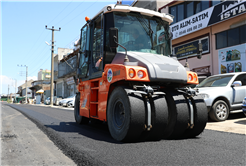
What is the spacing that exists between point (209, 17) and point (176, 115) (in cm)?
1446

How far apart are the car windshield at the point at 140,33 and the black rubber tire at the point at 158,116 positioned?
5.54ft

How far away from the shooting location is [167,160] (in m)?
3.42

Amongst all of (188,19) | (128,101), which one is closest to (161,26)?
(128,101)

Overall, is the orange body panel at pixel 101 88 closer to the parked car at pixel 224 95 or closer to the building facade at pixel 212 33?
the parked car at pixel 224 95

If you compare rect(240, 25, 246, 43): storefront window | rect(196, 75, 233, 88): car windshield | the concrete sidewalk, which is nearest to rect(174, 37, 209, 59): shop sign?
rect(240, 25, 246, 43): storefront window

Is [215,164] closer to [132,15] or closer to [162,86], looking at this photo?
[162,86]

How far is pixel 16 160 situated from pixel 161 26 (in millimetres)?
4784

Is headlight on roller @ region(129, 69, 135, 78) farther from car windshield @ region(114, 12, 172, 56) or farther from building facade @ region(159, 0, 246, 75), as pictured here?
building facade @ region(159, 0, 246, 75)

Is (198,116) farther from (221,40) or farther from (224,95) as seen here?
(221,40)

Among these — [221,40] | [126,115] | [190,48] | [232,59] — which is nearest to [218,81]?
[126,115]

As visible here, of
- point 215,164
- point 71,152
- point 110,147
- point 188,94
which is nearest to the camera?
point 215,164

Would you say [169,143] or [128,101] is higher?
[128,101]

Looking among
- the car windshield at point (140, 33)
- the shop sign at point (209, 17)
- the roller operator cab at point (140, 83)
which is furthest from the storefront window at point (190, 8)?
the car windshield at point (140, 33)

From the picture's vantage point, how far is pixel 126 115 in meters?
4.54
